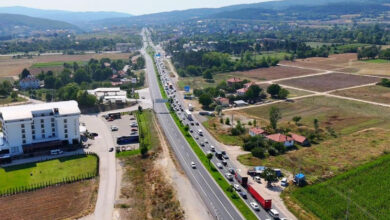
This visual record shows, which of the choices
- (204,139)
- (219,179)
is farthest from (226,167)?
(204,139)

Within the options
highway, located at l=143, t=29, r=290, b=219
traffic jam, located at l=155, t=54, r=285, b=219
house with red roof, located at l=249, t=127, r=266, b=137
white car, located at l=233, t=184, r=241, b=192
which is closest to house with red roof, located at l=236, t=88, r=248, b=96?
highway, located at l=143, t=29, r=290, b=219

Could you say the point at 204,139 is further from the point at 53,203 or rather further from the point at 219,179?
the point at 53,203

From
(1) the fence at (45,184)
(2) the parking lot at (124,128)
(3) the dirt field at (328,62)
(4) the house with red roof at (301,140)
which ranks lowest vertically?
(1) the fence at (45,184)

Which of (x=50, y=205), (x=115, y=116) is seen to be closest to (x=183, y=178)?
(x=50, y=205)

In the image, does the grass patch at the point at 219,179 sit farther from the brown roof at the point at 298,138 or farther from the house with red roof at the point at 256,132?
the brown roof at the point at 298,138

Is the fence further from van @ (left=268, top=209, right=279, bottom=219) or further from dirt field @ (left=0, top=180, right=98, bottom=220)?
van @ (left=268, top=209, right=279, bottom=219)

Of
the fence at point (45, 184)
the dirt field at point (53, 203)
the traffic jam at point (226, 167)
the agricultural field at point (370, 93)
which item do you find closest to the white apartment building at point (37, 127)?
the fence at point (45, 184)
